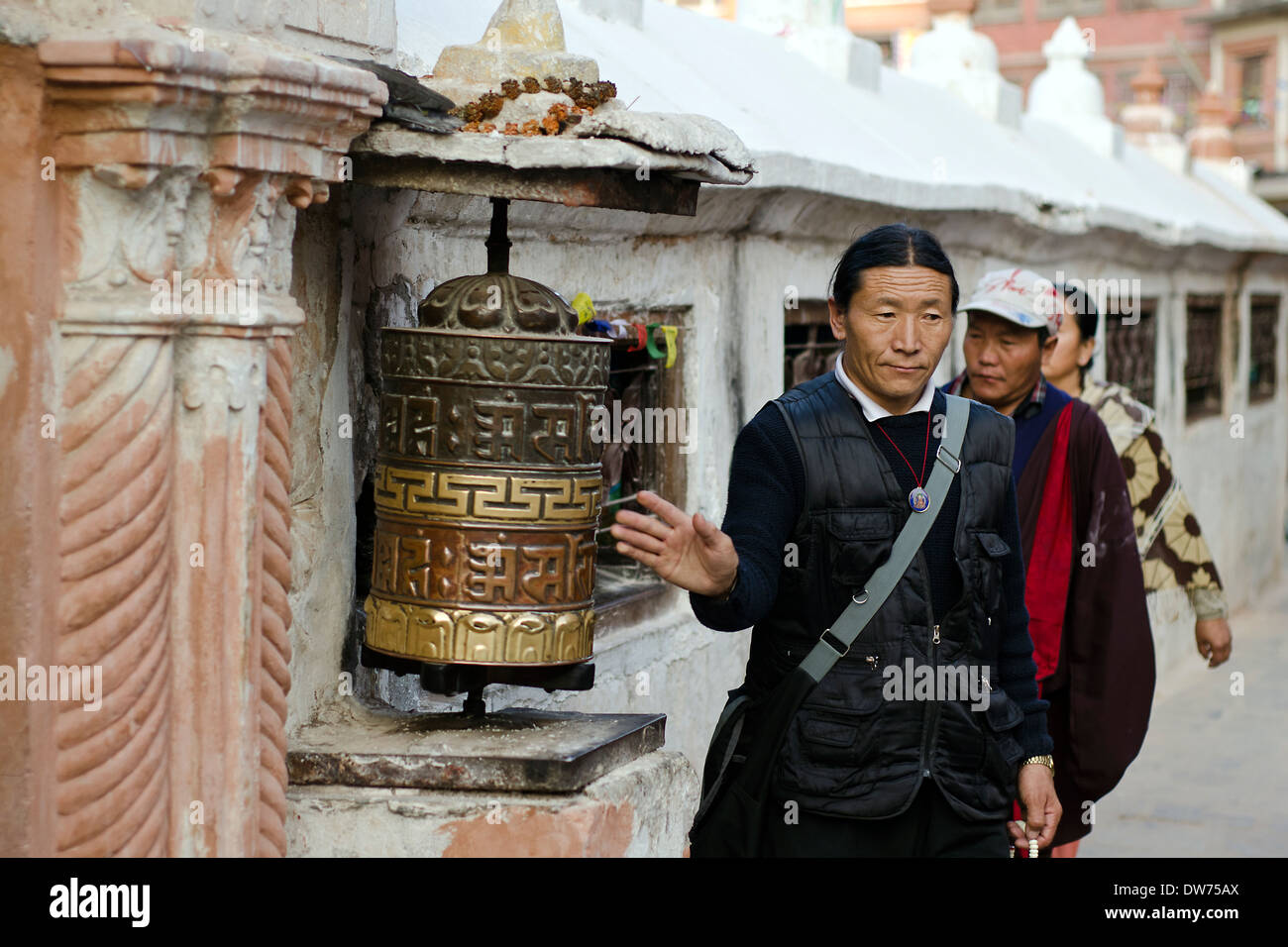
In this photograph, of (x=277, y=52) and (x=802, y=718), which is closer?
(x=277, y=52)

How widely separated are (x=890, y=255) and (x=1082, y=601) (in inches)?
61.8

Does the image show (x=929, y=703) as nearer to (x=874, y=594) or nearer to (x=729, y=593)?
(x=874, y=594)

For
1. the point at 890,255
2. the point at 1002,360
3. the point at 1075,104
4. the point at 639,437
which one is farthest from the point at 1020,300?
the point at 1075,104

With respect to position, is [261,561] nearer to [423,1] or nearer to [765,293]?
[423,1]

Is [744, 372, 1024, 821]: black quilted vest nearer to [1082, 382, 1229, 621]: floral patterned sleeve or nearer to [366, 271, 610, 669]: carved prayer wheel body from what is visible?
[366, 271, 610, 669]: carved prayer wheel body

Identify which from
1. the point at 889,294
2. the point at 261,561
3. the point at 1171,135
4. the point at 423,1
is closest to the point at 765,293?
the point at 423,1

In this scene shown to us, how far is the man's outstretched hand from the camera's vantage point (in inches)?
108

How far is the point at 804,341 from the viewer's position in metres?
6.37

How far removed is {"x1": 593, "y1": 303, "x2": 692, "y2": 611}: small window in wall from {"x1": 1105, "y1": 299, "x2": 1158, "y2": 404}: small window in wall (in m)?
5.17

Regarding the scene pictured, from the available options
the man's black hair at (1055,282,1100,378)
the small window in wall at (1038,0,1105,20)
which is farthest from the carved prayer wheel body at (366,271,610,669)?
the small window in wall at (1038,0,1105,20)

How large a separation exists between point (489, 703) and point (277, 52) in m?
1.80

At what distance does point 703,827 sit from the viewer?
10.1ft

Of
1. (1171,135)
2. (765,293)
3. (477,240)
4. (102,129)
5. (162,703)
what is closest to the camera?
(102,129)

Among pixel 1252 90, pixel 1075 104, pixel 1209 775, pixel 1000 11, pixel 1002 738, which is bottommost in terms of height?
pixel 1209 775
